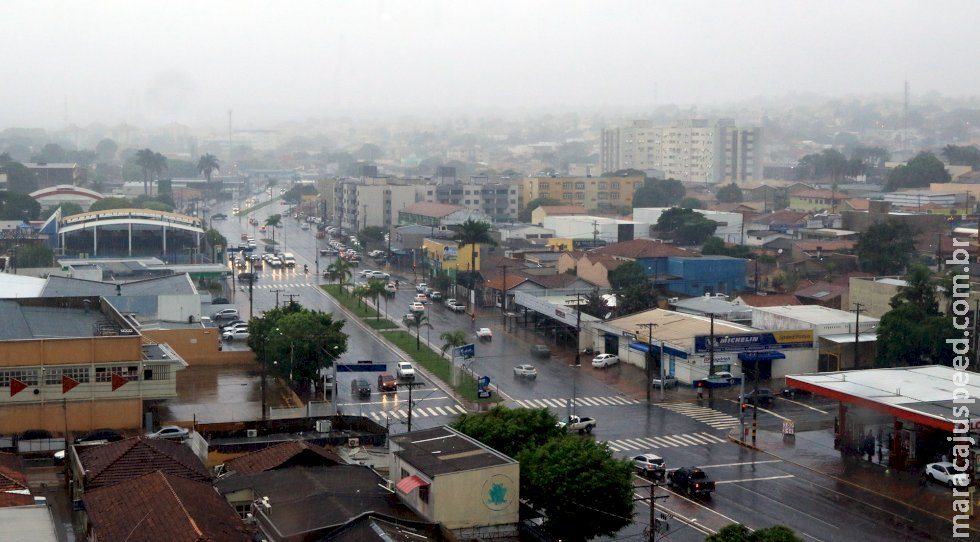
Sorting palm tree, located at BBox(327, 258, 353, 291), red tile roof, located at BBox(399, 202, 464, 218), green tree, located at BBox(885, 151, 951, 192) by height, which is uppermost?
green tree, located at BBox(885, 151, 951, 192)

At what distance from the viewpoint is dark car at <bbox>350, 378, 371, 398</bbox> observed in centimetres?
2124

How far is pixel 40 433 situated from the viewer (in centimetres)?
1667

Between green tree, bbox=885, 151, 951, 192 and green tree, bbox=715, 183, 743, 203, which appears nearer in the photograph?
green tree, bbox=715, 183, 743, 203

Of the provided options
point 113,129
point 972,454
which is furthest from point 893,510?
point 113,129

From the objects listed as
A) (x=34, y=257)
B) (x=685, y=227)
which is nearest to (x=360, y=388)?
(x=34, y=257)

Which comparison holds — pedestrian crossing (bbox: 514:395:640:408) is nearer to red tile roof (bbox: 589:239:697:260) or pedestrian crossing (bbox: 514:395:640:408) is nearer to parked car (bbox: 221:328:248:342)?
parked car (bbox: 221:328:248:342)

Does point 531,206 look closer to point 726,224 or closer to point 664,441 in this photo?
point 726,224

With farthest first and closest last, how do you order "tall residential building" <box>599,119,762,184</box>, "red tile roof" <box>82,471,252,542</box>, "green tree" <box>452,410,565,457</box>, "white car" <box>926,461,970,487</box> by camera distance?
"tall residential building" <box>599,119,762,184</box> → "white car" <box>926,461,970,487</box> → "green tree" <box>452,410,565,457</box> → "red tile roof" <box>82,471,252,542</box>

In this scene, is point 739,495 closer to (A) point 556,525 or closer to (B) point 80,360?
(A) point 556,525

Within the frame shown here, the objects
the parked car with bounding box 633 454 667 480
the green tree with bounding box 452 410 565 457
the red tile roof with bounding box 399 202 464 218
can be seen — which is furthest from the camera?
the red tile roof with bounding box 399 202 464 218

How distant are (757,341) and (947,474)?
7087 mm

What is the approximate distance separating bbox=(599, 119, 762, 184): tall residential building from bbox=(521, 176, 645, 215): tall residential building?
76.6ft

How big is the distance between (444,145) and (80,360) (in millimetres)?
153334

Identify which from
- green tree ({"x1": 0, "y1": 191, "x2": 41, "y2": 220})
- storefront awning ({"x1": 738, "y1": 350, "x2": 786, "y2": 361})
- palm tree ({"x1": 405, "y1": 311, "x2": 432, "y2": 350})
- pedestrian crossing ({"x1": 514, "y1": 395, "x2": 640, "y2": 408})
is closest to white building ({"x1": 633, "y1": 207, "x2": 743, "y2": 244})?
palm tree ({"x1": 405, "y1": 311, "x2": 432, "y2": 350})
